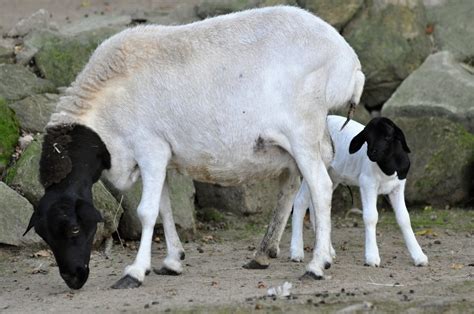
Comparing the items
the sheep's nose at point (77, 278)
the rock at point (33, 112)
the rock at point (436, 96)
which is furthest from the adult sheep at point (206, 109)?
the rock at point (436, 96)

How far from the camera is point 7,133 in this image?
12648 millimetres

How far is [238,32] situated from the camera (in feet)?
32.0

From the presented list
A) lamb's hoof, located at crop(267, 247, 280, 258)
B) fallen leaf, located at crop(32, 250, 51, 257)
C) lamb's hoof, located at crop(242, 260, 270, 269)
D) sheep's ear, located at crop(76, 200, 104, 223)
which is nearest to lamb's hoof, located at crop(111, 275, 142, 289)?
sheep's ear, located at crop(76, 200, 104, 223)

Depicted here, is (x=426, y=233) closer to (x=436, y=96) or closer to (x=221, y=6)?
(x=436, y=96)

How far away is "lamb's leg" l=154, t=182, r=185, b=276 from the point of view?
1004 cm

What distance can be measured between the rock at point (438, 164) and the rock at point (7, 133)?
4.81m

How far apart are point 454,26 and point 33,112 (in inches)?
255

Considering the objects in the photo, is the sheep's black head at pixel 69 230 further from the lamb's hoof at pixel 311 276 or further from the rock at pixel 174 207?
the rock at pixel 174 207

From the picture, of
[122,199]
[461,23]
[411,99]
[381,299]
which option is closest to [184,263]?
[122,199]

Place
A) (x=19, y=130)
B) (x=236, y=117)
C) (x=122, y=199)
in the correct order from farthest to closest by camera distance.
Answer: (x=19, y=130)
(x=122, y=199)
(x=236, y=117)

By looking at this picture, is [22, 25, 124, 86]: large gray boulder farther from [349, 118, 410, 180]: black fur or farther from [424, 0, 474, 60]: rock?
[349, 118, 410, 180]: black fur

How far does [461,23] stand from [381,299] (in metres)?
8.59

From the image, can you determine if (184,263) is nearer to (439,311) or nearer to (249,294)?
(249,294)

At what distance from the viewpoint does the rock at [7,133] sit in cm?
1242
